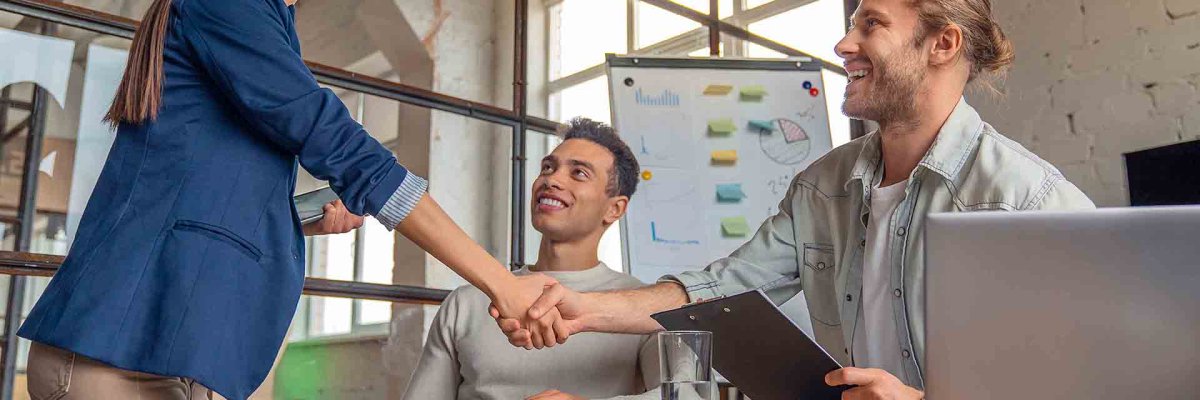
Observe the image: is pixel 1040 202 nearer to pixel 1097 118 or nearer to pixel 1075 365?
pixel 1075 365

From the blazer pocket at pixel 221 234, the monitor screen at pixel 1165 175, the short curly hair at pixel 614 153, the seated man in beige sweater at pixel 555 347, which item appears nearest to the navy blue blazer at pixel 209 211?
the blazer pocket at pixel 221 234

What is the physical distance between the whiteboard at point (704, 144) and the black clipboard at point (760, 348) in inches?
65.5

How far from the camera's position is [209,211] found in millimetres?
1126

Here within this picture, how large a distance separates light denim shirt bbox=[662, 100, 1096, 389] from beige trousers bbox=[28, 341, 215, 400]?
2.95ft

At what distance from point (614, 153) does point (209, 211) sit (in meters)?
1.36

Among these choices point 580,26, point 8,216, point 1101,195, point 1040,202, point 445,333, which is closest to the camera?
point 1040,202

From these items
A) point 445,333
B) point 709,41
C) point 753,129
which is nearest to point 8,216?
point 445,333

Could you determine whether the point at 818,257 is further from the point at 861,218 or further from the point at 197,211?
the point at 197,211

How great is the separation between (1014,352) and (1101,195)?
2.67 m

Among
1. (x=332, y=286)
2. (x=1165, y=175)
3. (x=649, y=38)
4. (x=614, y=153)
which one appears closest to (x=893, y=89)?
(x=614, y=153)

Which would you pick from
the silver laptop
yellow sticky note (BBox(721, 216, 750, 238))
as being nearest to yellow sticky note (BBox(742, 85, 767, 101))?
yellow sticky note (BBox(721, 216, 750, 238))

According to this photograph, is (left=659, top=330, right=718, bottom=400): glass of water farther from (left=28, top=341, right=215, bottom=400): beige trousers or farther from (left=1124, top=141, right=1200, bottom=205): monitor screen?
(left=1124, top=141, right=1200, bottom=205): monitor screen

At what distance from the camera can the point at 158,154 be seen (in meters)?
1.15

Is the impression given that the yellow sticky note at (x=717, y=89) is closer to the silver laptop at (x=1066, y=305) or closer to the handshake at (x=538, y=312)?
the handshake at (x=538, y=312)
